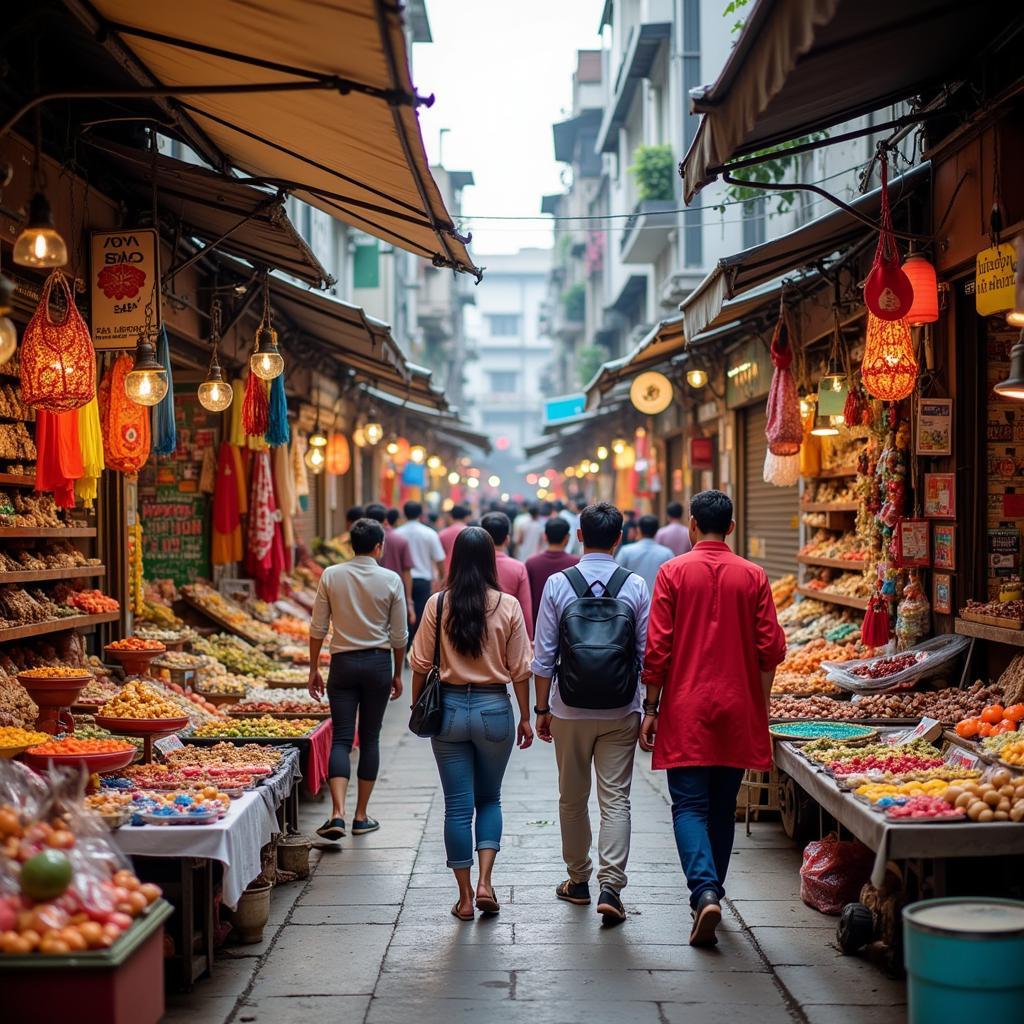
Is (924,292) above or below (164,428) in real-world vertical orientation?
above

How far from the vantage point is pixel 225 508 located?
13.0m

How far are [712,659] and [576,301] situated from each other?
46612mm

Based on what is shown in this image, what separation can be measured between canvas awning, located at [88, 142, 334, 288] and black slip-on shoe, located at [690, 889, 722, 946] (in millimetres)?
4863

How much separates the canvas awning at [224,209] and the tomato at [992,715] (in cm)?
520

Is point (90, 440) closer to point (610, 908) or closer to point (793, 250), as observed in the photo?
point (610, 908)

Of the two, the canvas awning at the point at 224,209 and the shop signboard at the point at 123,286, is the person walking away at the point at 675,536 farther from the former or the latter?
the shop signboard at the point at 123,286

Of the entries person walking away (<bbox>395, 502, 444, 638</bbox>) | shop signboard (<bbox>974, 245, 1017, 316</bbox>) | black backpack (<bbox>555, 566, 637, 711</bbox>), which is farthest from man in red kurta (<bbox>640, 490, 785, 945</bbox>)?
person walking away (<bbox>395, 502, 444, 638</bbox>)

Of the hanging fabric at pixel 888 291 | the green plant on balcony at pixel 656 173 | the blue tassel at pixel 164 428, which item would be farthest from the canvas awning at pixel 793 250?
the green plant on balcony at pixel 656 173

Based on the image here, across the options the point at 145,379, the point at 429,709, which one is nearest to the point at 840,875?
the point at 429,709

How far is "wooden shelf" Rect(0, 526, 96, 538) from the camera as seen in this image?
310 inches

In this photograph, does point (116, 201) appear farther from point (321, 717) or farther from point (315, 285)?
point (321, 717)

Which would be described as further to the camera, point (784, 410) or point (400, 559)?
point (400, 559)

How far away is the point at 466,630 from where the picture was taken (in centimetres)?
638

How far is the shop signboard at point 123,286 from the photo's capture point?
8070mm
